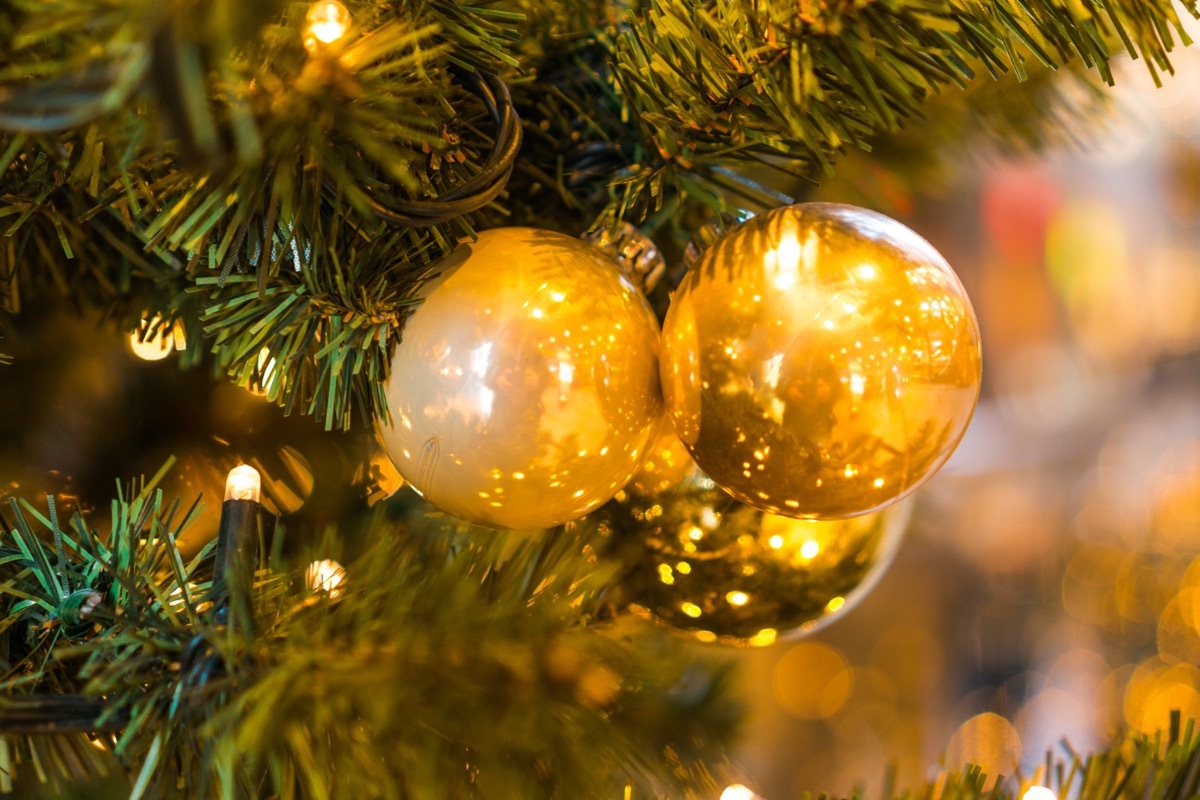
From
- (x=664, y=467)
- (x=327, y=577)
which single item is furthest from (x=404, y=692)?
(x=664, y=467)

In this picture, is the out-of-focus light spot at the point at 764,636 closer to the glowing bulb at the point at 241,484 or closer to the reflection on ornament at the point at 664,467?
the reflection on ornament at the point at 664,467

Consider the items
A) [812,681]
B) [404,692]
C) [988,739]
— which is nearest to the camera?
[404,692]

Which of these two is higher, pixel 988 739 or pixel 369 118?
pixel 369 118

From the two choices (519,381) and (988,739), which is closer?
(519,381)

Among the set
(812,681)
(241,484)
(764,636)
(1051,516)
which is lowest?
(812,681)

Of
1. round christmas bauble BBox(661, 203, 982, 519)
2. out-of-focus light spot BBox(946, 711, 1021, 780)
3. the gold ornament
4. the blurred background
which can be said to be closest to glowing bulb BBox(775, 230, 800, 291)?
round christmas bauble BBox(661, 203, 982, 519)

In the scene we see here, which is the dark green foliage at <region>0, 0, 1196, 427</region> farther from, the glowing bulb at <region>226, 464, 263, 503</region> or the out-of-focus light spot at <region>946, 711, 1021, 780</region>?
the out-of-focus light spot at <region>946, 711, 1021, 780</region>

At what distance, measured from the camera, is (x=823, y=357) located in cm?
26

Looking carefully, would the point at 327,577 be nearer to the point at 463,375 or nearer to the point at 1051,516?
the point at 463,375

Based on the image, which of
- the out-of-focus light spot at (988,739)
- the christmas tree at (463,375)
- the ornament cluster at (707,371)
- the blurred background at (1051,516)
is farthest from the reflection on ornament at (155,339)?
the out-of-focus light spot at (988,739)

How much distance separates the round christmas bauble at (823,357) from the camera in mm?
261

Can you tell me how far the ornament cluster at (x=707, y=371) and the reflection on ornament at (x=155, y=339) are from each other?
0.12m

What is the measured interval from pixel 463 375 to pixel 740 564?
147 mm

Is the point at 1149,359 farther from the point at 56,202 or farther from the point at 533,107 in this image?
the point at 56,202
